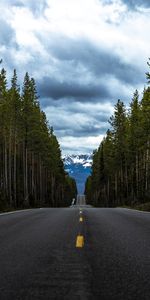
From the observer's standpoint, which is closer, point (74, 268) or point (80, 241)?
point (74, 268)

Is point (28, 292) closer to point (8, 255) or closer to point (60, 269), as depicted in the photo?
point (60, 269)

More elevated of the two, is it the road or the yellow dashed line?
the yellow dashed line

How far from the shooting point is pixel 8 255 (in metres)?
7.93

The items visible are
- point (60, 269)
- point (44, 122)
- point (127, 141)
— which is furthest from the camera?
point (44, 122)

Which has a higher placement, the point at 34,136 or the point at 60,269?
the point at 34,136

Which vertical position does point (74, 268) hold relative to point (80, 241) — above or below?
below

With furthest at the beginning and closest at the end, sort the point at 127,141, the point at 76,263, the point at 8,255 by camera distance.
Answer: the point at 127,141 → the point at 8,255 → the point at 76,263

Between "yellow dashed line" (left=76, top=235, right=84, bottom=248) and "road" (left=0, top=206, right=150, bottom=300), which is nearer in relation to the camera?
"road" (left=0, top=206, right=150, bottom=300)

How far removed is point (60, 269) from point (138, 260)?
1.44 meters

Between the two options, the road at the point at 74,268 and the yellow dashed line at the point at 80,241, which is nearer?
the road at the point at 74,268

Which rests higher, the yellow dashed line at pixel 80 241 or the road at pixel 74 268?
the yellow dashed line at pixel 80 241

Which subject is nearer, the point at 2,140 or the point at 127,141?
the point at 2,140

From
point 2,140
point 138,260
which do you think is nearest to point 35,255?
point 138,260

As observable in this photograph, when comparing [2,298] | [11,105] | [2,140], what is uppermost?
[11,105]
